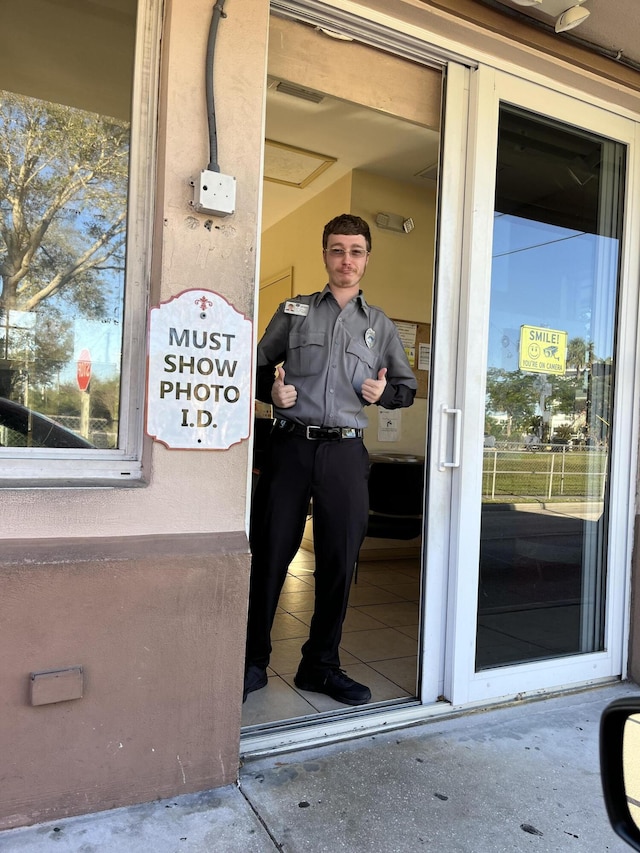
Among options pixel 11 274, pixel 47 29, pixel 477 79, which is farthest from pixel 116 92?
pixel 477 79


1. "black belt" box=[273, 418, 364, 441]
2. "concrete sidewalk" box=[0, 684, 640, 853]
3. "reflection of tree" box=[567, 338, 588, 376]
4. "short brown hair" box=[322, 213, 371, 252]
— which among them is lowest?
"concrete sidewalk" box=[0, 684, 640, 853]

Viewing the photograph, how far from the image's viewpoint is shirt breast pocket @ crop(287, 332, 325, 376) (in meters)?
2.41

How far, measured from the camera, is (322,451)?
7.63ft

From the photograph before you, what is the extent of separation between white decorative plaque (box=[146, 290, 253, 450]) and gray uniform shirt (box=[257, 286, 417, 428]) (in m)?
0.53

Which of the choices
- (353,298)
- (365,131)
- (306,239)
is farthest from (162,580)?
(306,239)

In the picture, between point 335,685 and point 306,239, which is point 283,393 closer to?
point 335,685

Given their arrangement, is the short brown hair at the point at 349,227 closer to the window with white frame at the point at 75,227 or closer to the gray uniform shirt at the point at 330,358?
the gray uniform shirt at the point at 330,358

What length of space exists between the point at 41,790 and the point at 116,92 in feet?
6.50

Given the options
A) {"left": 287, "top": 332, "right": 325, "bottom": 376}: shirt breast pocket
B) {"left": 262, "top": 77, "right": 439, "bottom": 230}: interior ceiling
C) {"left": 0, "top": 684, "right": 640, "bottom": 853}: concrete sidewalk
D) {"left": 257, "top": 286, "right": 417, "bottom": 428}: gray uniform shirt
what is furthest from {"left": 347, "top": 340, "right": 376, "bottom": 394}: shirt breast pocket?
{"left": 262, "top": 77, "right": 439, "bottom": 230}: interior ceiling

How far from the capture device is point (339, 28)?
212 cm

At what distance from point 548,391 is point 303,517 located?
1237 millimetres

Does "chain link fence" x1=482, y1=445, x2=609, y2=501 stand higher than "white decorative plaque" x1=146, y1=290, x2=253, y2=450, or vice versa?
"white decorative plaque" x1=146, y1=290, x2=253, y2=450

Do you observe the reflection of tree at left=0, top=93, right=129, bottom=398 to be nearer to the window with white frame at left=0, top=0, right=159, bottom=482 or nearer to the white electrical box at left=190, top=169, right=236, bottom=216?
the window with white frame at left=0, top=0, right=159, bottom=482

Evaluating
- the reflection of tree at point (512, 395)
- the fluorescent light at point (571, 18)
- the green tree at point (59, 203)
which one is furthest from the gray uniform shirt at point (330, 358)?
the fluorescent light at point (571, 18)
